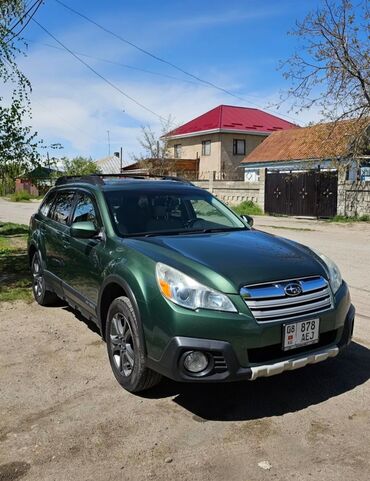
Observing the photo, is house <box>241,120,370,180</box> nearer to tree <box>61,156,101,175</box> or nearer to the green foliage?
the green foliage

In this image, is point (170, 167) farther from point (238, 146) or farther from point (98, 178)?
point (98, 178)

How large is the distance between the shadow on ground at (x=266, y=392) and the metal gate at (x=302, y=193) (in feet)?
55.1

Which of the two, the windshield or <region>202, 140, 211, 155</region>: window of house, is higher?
<region>202, 140, 211, 155</region>: window of house

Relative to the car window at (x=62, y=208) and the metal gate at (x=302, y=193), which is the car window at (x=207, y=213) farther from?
the metal gate at (x=302, y=193)

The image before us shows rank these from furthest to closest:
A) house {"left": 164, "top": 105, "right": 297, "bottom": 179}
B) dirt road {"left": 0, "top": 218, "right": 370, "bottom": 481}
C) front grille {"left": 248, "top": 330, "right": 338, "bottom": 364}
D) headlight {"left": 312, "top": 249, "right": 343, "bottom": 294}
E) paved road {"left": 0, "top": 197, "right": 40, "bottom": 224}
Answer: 1. house {"left": 164, "top": 105, "right": 297, "bottom": 179}
2. paved road {"left": 0, "top": 197, "right": 40, "bottom": 224}
3. headlight {"left": 312, "top": 249, "right": 343, "bottom": 294}
4. front grille {"left": 248, "top": 330, "right": 338, "bottom": 364}
5. dirt road {"left": 0, "top": 218, "right": 370, "bottom": 481}

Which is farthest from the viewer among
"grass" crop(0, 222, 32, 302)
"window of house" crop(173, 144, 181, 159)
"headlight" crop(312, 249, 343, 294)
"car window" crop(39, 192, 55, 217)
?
"window of house" crop(173, 144, 181, 159)

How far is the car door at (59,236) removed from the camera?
17.7 ft

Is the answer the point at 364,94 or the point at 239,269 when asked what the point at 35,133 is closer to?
the point at 239,269

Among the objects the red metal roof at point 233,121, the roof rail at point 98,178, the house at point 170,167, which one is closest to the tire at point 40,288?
the roof rail at point 98,178

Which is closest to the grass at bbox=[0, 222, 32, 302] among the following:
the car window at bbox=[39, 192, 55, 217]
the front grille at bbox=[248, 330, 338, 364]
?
the car window at bbox=[39, 192, 55, 217]

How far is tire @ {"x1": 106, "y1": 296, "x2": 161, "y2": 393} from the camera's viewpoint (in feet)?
12.2

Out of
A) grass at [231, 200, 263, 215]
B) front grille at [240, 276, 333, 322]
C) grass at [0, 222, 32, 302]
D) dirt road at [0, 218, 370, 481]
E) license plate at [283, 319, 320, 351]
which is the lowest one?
dirt road at [0, 218, 370, 481]

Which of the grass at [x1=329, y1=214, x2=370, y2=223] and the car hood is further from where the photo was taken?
the grass at [x1=329, y1=214, x2=370, y2=223]

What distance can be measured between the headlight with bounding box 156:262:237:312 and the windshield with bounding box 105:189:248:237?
1026 millimetres
